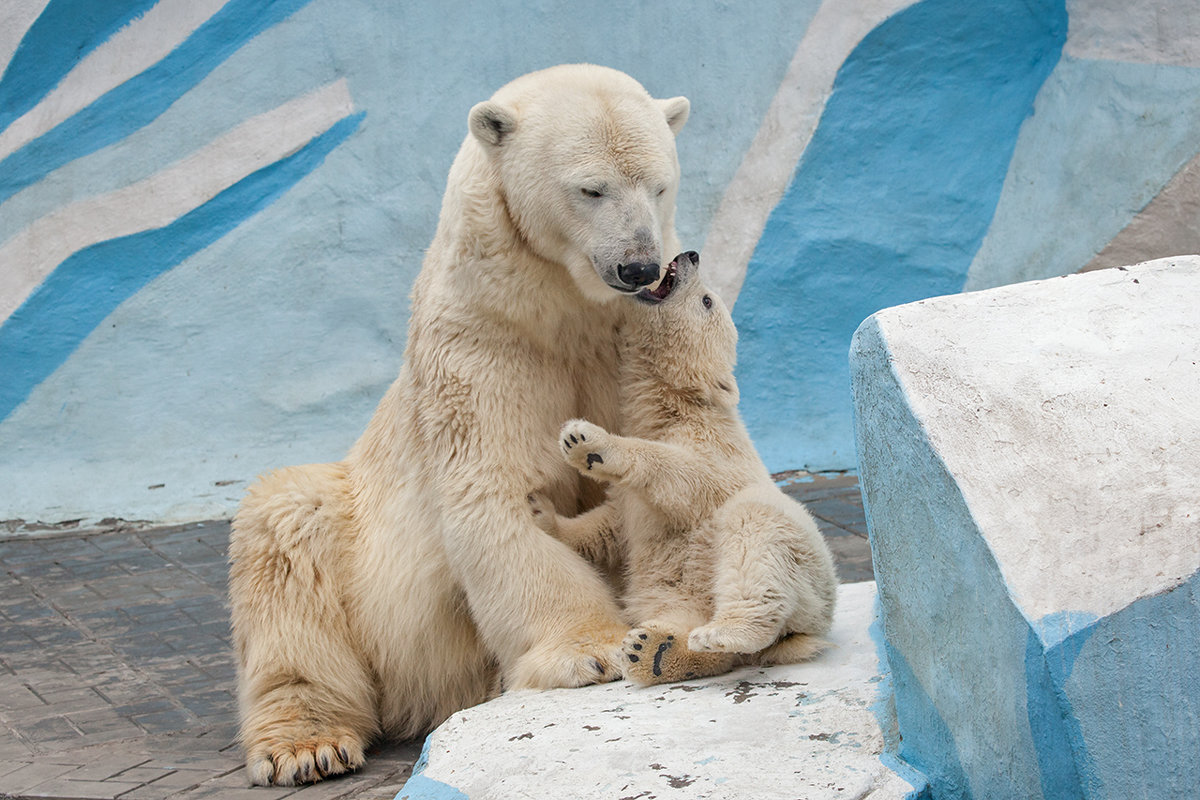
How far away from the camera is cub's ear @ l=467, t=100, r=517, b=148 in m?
3.00

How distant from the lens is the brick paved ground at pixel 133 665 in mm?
3344

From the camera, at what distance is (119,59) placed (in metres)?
6.91

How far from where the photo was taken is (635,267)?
2.85m

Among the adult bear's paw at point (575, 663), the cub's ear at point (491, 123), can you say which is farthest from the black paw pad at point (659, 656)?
the cub's ear at point (491, 123)

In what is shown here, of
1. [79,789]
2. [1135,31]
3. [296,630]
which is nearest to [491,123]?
[296,630]

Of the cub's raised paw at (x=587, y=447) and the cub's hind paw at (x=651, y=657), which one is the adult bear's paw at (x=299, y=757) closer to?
the cub's hind paw at (x=651, y=657)

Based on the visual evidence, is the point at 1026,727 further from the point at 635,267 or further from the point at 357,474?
the point at 357,474

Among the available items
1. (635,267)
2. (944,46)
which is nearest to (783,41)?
(944,46)

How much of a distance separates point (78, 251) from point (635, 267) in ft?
16.6

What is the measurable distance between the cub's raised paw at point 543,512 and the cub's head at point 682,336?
41 centimetres

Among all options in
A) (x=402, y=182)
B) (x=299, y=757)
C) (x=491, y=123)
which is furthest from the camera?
(x=402, y=182)

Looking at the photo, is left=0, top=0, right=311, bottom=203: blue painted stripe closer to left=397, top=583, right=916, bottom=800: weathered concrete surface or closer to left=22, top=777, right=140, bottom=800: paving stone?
left=22, top=777, right=140, bottom=800: paving stone

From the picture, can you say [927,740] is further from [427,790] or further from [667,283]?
[667,283]

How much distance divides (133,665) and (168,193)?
10.9 ft
